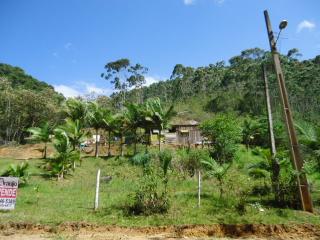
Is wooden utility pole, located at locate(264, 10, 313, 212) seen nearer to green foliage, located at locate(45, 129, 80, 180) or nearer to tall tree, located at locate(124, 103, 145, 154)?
green foliage, located at locate(45, 129, 80, 180)

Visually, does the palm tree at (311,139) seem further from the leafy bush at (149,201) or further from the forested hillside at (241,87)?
the forested hillside at (241,87)

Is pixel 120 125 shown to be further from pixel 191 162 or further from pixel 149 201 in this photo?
pixel 149 201

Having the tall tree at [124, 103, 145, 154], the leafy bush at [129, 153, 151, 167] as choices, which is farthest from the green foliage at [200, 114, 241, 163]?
the tall tree at [124, 103, 145, 154]

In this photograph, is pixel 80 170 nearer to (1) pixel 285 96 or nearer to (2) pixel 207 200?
(2) pixel 207 200

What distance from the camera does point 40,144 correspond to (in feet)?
103

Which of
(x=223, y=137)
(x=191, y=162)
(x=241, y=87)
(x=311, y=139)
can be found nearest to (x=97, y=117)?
(x=191, y=162)

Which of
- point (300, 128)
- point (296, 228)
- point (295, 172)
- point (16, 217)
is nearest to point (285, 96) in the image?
point (300, 128)

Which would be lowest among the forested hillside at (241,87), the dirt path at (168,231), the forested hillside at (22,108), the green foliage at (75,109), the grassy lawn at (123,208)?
the dirt path at (168,231)

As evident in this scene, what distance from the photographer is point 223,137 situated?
24.1 metres

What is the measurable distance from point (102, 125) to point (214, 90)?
1679 inches

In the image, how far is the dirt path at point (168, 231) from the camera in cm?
969

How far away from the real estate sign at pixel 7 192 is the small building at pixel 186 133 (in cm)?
1925

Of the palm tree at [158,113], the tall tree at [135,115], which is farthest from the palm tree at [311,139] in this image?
the tall tree at [135,115]

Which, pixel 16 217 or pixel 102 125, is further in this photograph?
pixel 102 125
